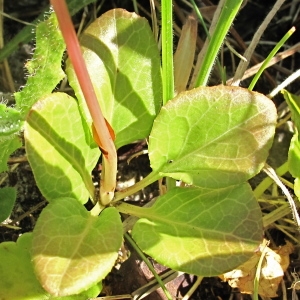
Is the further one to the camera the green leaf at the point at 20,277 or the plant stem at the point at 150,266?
the plant stem at the point at 150,266

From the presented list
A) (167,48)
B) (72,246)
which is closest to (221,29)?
(167,48)

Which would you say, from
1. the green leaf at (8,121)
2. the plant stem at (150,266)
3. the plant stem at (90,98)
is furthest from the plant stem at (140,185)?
the green leaf at (8,121)

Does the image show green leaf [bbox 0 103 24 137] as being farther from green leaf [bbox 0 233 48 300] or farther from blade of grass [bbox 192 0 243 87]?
blade of grass [bbox 192 0 243 87]

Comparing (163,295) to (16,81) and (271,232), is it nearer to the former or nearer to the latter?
(271,232)

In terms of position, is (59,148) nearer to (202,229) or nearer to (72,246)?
(72,246)

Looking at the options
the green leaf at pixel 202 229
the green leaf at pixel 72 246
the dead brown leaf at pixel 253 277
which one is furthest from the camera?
the dead brown leaf at pixel 253 277

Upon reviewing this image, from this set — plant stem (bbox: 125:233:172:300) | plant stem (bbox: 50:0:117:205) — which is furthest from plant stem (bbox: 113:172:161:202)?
plant stem (bbox: 125:233:172:300)

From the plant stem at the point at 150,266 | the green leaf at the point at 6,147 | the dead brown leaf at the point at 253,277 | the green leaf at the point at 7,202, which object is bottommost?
the dead brown leaf at the point at 253,277

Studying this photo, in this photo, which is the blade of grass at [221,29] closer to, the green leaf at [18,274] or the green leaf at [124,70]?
the green leaf at [124,70]
